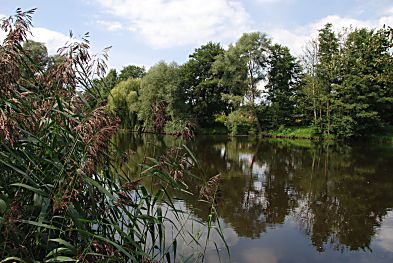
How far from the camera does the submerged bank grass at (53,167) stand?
74.9 inches

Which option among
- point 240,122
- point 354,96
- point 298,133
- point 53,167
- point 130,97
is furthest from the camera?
point 130,97

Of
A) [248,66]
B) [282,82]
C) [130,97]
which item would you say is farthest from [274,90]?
[130,97]

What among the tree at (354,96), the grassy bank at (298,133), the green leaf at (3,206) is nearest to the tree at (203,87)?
the grassy bank at (298,133)

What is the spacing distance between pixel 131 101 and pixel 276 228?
27.7m

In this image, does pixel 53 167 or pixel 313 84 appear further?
pixel 313 84

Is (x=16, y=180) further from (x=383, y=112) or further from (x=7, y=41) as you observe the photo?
(x=383, y=112)

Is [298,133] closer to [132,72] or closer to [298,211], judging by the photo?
[298,211]

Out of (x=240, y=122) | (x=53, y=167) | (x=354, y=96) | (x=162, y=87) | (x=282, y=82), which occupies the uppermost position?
(x=282, y=82)

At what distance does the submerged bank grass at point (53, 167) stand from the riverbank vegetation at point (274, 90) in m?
22.5

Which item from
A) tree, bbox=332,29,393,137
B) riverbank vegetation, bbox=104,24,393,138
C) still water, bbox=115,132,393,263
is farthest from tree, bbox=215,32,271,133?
still water, bbox=115,132,393,263

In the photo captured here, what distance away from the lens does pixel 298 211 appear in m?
7.54

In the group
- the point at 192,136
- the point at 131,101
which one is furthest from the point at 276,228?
the point at 131,101

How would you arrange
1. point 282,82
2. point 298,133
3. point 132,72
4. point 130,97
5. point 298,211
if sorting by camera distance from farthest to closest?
point 132,72
point 282,82
point 130,97
point 298,133
point 298,211

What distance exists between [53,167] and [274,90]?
33.5 meters
